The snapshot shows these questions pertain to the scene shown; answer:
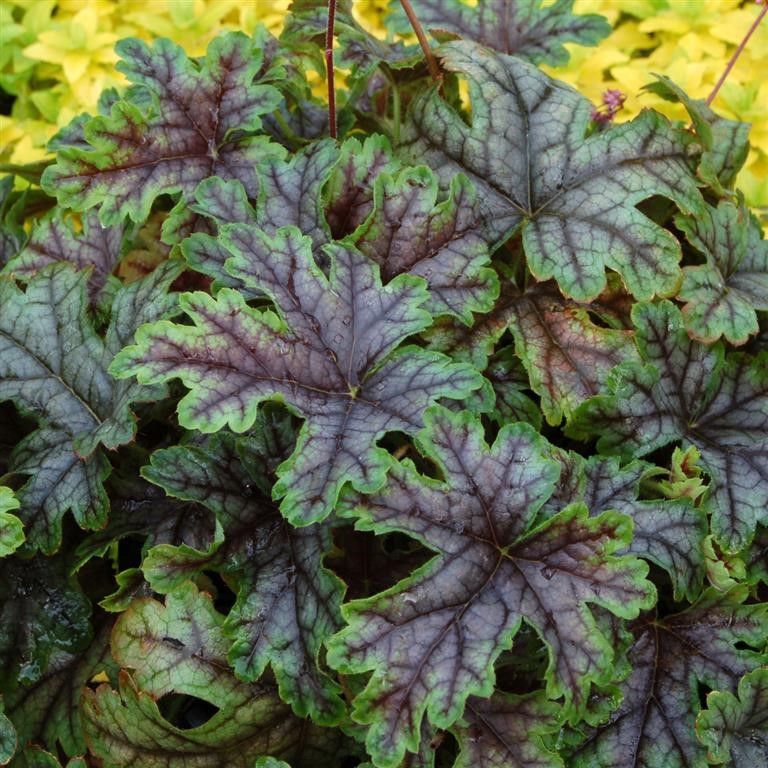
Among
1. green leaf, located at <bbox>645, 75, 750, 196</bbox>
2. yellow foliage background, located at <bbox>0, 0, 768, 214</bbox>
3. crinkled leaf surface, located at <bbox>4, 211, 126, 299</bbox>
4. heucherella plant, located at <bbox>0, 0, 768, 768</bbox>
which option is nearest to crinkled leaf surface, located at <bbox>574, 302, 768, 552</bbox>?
heucherella plant, located at <bbox>0, 0, 768, 768</bbox>

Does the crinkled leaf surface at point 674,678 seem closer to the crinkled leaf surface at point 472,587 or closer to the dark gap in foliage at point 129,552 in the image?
the crinkled leaf surface at point 472,587

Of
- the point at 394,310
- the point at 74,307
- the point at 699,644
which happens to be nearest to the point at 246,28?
the point at 74,307

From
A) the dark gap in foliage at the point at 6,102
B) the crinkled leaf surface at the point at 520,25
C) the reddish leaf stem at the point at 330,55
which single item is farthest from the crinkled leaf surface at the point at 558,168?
the dark gap in foliage at the point at 6,102

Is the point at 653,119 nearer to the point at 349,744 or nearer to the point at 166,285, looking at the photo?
the point at 166,285

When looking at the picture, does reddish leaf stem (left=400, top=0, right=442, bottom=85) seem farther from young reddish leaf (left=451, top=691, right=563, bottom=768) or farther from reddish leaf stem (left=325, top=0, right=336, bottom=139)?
young reddish leaf (left=451, top=691, right=563, bottom=768)

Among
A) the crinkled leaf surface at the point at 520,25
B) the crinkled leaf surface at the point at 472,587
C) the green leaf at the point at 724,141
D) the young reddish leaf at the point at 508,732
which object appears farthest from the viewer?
the crinkled leaf surface at the point at 520,25
